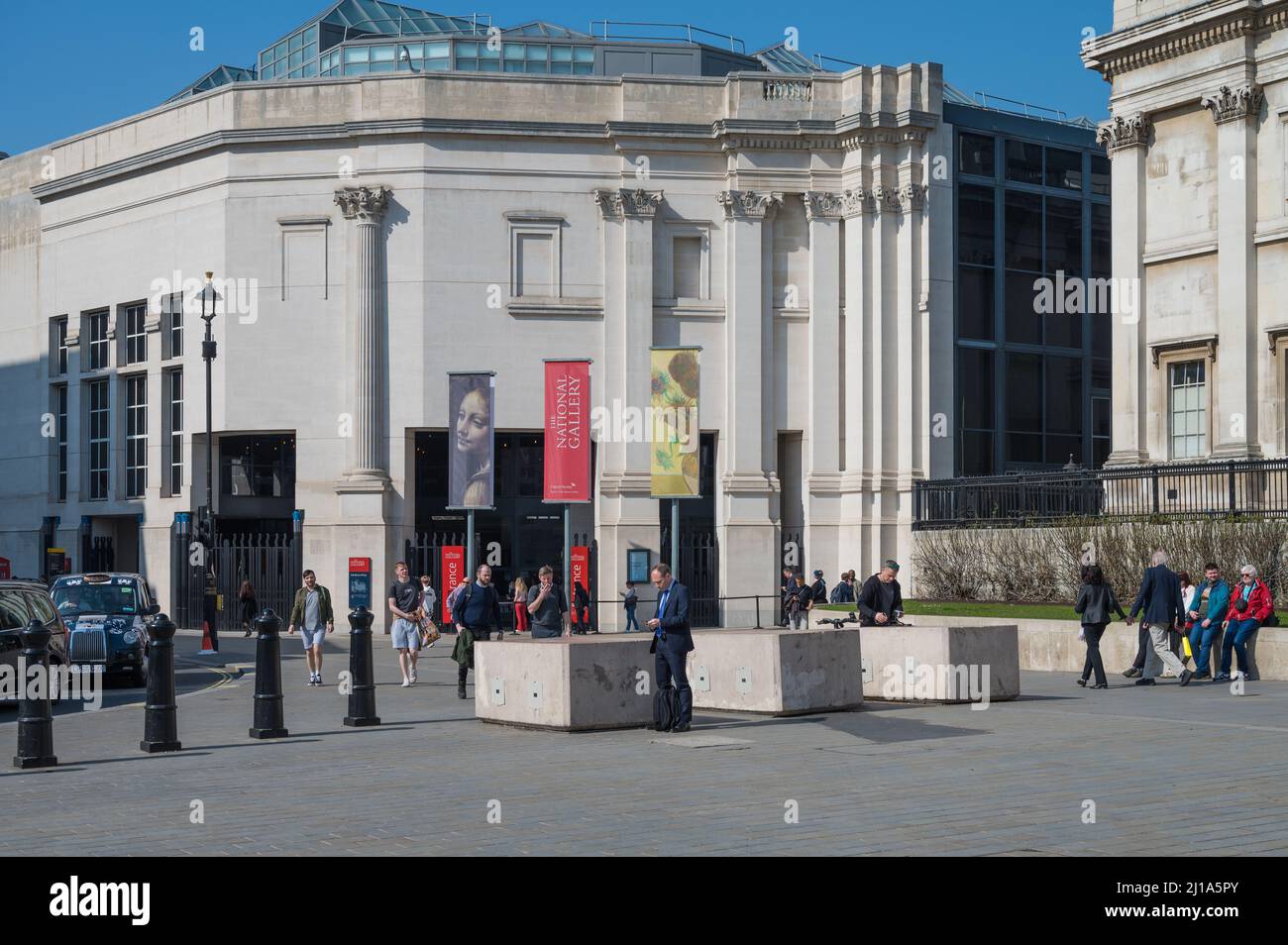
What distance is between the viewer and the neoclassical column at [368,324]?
46.4 m

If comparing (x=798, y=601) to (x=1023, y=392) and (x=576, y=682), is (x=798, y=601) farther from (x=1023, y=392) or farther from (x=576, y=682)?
(x=576, y=682)

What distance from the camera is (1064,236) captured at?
5269 centimetres

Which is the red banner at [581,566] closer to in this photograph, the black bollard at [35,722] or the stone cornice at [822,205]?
the stone cornice at [822,205]

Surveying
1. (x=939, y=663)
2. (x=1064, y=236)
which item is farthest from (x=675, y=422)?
(x=939, y=663)

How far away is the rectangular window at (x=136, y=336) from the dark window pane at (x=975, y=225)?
2589 cm

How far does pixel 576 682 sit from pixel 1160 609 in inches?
403

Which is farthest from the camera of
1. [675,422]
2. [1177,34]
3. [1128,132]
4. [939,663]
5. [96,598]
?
[675,422]

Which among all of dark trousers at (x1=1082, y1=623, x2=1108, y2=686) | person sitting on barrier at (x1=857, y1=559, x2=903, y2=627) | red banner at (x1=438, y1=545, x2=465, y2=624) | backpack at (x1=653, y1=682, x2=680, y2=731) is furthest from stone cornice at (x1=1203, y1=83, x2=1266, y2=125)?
red banner at (x1=438, y1=545, x2=465, y2=624)

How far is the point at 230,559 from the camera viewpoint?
46875mm

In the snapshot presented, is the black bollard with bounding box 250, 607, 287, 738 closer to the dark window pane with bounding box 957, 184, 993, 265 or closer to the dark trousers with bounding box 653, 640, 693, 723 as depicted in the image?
the dark trousers with bounding box 653, 640, 693, 723

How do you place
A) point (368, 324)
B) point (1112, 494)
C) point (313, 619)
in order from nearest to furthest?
1. point (313, 619)
2. point (1112, 494)
3. point (368, 324)

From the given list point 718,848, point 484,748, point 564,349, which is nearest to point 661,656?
point 484,748

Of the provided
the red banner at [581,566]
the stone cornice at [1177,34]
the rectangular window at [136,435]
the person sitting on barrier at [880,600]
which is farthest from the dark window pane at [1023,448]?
the person sitting on barrier at [880,600]

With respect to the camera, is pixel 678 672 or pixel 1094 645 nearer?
pixel 678 672
